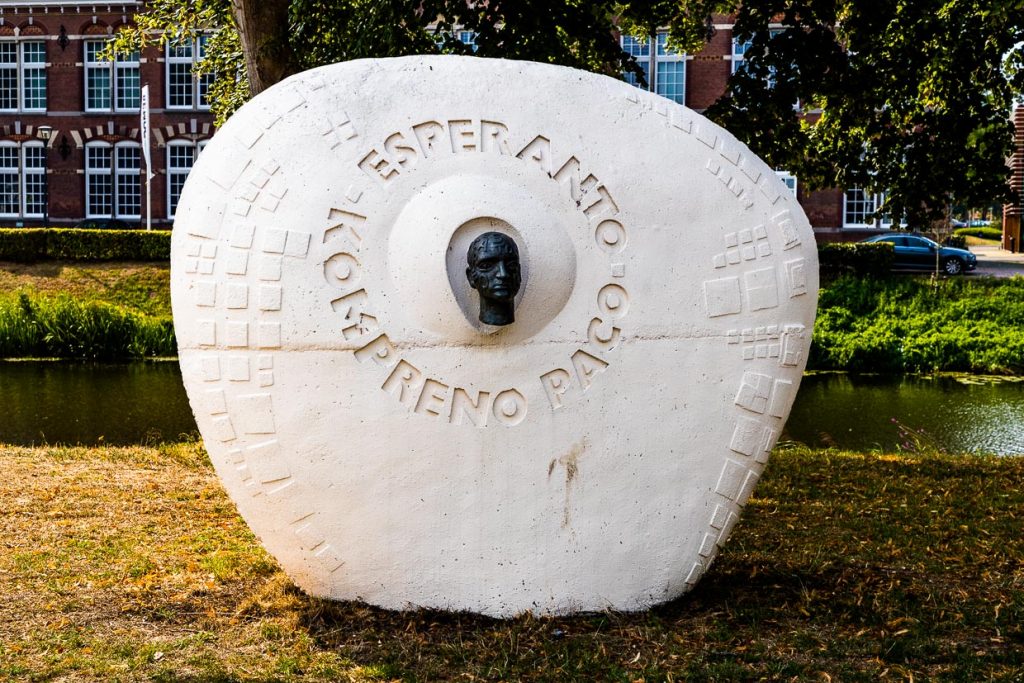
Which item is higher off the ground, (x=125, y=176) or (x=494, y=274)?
(x=125, y=176)

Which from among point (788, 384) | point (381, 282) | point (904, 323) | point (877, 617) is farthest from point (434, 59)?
point (904, 323)

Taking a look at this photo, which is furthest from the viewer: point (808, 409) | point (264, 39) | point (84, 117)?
point (84, 117)

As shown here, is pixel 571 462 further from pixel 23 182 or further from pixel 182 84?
pixel 23 182

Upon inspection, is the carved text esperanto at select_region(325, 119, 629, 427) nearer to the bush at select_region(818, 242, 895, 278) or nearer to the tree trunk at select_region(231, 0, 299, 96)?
the tree trunk at select_region(231, 0, 299, 96)

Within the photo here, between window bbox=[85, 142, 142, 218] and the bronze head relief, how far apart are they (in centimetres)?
3015

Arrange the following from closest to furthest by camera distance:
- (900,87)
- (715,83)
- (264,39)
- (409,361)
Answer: (409,361) < (264,39) < (900,87) < (715,83)

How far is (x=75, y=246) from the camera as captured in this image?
22406mm

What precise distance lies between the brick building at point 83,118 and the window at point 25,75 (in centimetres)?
3

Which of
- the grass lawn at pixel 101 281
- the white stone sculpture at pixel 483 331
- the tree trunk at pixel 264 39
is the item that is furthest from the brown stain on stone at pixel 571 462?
the grass lawn at pixel 101 281

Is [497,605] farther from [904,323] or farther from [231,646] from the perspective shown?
[904,323]

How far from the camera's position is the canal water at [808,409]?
10859 mm

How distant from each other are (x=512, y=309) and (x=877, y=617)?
6.57 ft

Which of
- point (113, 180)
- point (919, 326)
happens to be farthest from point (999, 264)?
point (113, 180)

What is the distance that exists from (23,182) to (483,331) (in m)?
32.1
